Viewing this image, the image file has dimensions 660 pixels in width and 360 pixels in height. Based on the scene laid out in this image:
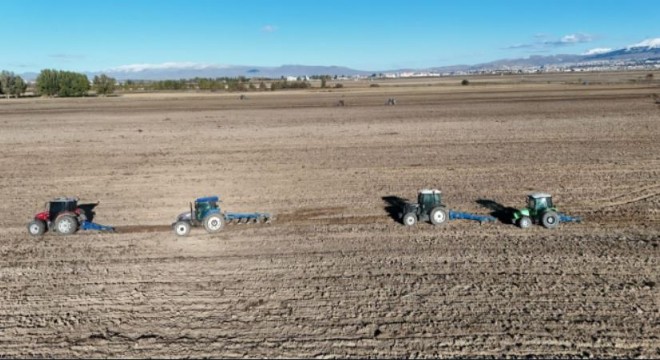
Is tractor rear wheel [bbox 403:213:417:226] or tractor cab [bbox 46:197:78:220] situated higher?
tractor cab [bbox 46:197:78:220]

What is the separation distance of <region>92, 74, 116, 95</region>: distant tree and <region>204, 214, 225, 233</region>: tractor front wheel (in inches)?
4865

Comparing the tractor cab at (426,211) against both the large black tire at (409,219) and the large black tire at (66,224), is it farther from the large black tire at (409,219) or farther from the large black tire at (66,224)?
the large black tire at (66,224)

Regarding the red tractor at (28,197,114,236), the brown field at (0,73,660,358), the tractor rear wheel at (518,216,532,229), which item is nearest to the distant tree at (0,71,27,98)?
the brown field at (0,73,660,358)

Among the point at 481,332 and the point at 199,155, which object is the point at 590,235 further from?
the point at 199,155

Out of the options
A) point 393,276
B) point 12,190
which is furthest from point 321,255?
point 12,190

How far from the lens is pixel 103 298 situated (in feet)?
31.4

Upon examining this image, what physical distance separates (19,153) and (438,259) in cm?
2570

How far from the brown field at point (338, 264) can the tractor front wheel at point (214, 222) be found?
0.25m

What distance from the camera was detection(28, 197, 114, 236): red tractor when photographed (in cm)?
1308

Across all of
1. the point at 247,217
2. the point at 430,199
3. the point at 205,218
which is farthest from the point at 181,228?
the point at 430,199

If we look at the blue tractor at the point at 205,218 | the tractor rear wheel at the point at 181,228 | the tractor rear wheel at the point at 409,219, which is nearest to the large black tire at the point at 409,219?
the tractor rear wheel at the point at 409,219

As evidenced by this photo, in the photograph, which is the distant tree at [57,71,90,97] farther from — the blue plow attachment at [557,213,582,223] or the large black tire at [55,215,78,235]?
the blue plow attachment at [557,213,582,223]

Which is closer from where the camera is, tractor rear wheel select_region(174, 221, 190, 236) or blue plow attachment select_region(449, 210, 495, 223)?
tractor rear wheel select_region(174, 221, 190, 236)

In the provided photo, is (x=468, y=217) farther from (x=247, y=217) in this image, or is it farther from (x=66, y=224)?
(x=66, y=224)
